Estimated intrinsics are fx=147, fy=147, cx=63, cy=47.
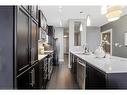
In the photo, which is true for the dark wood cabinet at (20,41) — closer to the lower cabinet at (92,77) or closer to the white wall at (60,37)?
the lower cabinet at (92,77)

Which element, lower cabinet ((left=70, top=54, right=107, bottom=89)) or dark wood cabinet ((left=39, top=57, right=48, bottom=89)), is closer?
lower cabinet ((left=70, top=54, right=107, bottom=89))

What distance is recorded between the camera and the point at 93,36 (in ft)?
37.2

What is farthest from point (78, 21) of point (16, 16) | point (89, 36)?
point (16, 16)

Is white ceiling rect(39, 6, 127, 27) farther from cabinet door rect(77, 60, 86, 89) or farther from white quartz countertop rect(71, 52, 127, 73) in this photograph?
white quartz countertop rect(71, 52, 127, 73)

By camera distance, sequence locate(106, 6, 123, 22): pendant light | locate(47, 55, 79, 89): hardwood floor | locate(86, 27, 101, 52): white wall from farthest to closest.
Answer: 1. locate(86, 27, 101, 52): white wall
2. locate(47, 55, 79, 89): hardwood floor
3. locate(106, 6, 123, 22): pendant light

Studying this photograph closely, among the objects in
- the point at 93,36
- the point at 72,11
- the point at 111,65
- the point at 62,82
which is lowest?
the point at 62,82

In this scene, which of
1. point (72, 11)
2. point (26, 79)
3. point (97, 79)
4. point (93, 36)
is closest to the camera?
point (26, 79)

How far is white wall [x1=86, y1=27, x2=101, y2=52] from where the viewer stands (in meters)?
11.3

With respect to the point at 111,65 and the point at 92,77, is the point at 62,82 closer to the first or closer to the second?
the point at 92,77

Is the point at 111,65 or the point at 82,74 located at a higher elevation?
the point at 111,65

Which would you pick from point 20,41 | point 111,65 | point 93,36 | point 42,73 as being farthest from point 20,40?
point 93,36

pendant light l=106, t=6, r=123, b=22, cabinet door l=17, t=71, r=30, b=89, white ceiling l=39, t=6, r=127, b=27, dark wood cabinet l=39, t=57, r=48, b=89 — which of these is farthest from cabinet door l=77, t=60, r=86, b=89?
white ceiling l=39, t=6, r=127, b=27

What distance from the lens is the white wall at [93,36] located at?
1128 centimetres

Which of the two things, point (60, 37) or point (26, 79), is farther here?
point (60, 37)
